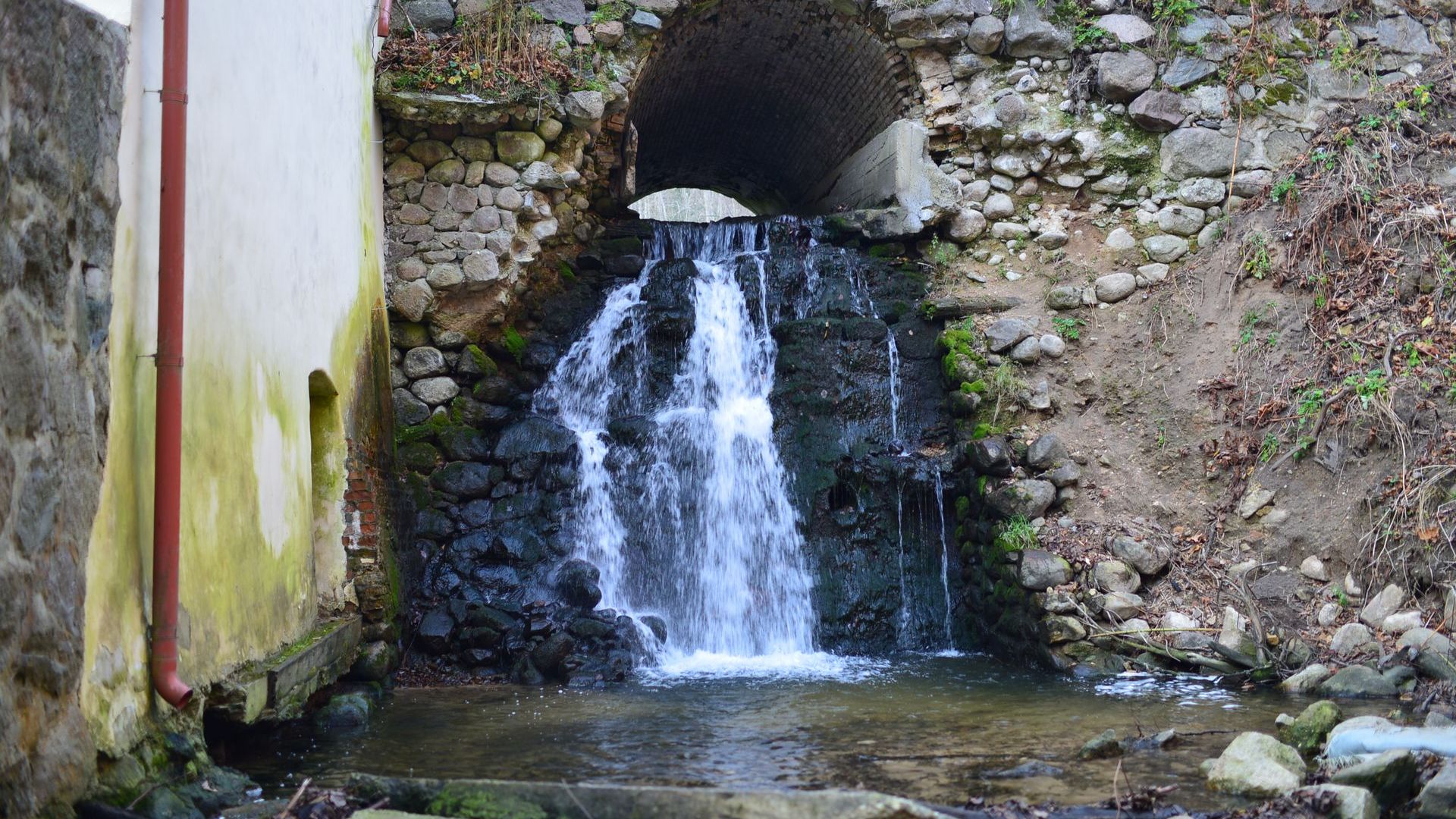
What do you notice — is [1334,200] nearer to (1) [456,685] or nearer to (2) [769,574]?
(2) [769,574]

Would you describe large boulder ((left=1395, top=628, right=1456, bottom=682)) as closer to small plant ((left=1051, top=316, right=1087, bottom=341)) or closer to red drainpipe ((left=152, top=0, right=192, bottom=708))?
small plant ((left=1051, top=316, right=1087, bottom=341))

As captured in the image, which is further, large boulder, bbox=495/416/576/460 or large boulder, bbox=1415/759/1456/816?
large boulder, bbox=495/416/576/460

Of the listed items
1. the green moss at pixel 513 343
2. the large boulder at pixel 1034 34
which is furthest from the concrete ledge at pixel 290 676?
the large boulder at pixel 1034 34

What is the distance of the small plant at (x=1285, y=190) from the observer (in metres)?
8.09

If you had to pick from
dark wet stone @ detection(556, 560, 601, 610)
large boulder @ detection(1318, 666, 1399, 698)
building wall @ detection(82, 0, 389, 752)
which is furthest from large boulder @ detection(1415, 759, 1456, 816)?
dark wet stone @ detection(556, 560, 601, 610)

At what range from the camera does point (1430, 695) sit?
5.04 metres

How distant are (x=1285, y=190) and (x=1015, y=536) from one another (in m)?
3.61

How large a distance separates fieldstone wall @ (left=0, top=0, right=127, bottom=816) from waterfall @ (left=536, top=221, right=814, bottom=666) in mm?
4092

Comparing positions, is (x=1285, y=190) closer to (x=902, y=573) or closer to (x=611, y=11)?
(x=902, y=573)

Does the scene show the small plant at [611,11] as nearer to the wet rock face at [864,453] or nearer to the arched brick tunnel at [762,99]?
the arched brick tunnel at [762,99]

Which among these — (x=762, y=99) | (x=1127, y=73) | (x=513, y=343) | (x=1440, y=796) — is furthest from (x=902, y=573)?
(x=762, y=99)

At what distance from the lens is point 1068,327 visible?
802cm

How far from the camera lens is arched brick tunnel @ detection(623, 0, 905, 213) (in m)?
9.19

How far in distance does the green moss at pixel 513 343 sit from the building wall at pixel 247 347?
3.36ft
